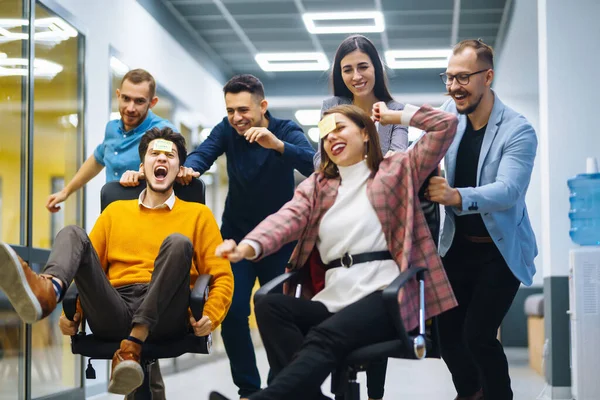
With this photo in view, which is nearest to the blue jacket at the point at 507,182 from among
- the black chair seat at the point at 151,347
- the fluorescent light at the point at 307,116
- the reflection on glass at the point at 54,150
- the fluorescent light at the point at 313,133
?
the black chair seat at the point at 151,347

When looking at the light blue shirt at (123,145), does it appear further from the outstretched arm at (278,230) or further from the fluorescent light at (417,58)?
the fluorescent light at (417,58)

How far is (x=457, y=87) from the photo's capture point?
3125 mm

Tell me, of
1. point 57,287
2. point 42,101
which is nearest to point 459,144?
point 57,287

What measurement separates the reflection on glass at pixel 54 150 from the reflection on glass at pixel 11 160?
8.9 inches

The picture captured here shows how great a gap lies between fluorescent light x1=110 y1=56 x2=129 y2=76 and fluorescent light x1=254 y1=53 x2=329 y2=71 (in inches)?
139

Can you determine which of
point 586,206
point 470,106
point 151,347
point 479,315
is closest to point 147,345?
point 151,347

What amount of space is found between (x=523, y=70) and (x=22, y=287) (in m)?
7.22

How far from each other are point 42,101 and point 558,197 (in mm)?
3300

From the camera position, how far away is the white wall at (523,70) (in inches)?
297

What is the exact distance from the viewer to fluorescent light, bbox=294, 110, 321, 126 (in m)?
11.7

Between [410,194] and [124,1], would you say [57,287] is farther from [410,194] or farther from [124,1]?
[124,1]

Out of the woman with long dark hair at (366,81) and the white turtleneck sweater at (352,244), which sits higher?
the woman with long dark hair at (366,81)

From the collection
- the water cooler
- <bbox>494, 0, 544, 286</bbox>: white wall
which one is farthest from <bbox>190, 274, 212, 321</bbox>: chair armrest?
<bbox>494, 0, 544, 286</bbox>: white wall

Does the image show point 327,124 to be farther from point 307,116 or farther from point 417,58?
point 307,116
